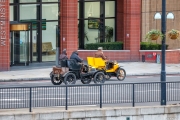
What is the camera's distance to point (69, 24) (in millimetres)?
40812

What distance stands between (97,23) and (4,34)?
35.7 feet

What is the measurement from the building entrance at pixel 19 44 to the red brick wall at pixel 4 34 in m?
2.43

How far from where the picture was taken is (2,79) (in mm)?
33719

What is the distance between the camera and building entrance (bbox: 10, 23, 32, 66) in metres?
40.2

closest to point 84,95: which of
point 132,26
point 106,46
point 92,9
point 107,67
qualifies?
point 107,67

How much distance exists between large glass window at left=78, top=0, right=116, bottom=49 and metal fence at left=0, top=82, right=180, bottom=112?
2570 centimetres

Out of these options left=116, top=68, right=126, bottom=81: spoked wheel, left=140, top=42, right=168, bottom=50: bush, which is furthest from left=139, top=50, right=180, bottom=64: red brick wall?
left=116, top=68, right=126, bottom=81: spoked wheel

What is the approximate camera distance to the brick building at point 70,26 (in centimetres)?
4050

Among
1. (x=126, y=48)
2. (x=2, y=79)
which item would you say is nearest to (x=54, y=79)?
(x=2, y=79)

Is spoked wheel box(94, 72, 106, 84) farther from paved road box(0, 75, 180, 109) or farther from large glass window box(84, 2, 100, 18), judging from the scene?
large glass window box(84, 2, 100, 18)

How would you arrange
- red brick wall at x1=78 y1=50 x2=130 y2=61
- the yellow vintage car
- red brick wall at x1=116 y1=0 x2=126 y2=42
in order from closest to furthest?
1. the yellow vintage car
2. red brick wall at x1=78 y1=50 x2=130 y2=61
3. red brick wall at x1=116 y1=0 x2=126 y2=42

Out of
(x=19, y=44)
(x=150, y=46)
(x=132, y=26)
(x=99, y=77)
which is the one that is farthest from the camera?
(x=132, y=26)

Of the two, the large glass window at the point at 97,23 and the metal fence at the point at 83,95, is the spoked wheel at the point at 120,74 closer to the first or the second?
the metal fence at the point at 83,95

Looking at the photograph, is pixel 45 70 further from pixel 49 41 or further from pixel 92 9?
pixel 92 9
